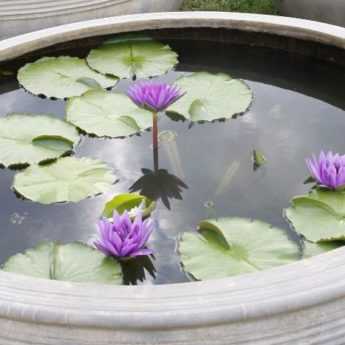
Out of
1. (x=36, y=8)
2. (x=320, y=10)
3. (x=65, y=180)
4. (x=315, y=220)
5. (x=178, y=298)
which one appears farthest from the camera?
(x=320, y=10)

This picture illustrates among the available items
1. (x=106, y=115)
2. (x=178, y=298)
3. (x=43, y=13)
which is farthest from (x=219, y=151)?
(x=43, y=13)

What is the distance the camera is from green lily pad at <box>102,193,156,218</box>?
1223 millimetres

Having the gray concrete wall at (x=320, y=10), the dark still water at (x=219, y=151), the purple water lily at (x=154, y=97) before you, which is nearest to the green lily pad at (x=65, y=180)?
the dark still water at (x=219, y=151)

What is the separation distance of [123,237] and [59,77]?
684 mm

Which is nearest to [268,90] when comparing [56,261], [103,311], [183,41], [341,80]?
[341,80]

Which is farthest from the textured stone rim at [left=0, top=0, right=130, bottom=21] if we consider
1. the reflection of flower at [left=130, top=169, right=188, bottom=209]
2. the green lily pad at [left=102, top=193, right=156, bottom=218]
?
the green lily pad at [left=102, top=193, right=156, bottom=218]

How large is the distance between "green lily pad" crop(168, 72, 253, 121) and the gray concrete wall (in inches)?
34.3

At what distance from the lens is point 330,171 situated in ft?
4.09

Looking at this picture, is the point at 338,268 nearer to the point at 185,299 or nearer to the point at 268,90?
the point at 185,299

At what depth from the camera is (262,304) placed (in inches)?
35.3

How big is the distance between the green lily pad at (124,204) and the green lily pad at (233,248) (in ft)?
0.37

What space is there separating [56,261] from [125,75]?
2.27ft

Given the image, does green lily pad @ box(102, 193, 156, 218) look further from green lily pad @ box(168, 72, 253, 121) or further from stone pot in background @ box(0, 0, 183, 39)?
stone pot in background @ box(0, 0, 183, 39)

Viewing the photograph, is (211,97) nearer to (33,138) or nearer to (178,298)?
(33,138)
